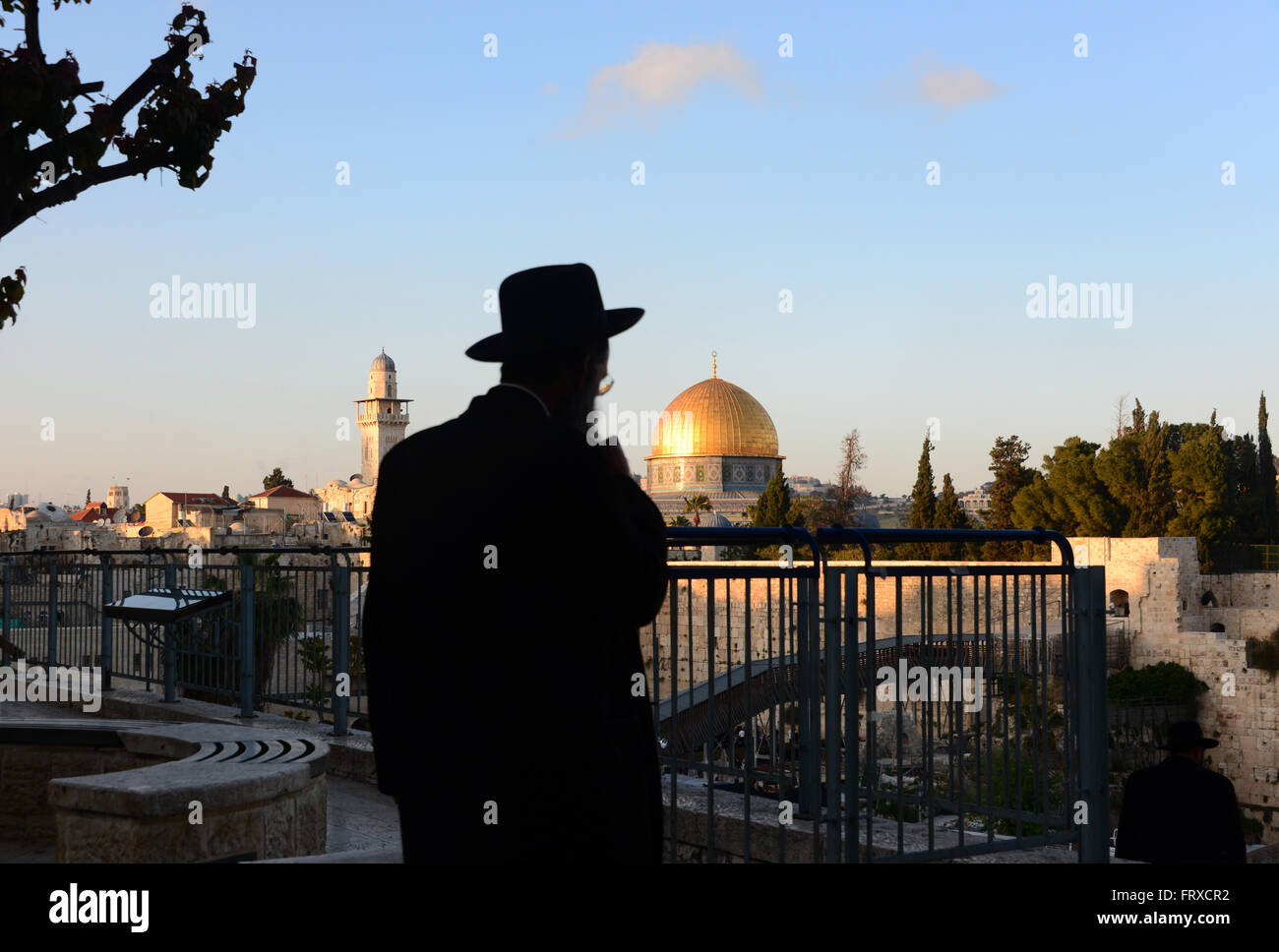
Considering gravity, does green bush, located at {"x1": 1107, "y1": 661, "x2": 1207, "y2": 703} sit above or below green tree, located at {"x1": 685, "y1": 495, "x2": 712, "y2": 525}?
below

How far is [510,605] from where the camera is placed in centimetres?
211

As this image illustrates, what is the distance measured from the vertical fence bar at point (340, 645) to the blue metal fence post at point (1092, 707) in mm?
4083

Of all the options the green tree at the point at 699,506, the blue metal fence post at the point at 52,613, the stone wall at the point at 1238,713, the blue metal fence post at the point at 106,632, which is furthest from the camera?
the green tree at the point at 699,506

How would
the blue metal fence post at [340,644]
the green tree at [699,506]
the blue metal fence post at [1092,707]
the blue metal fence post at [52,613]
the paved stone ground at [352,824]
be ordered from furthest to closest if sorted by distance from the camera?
the green tree at [699,506]
the blue metal fence post at [52,613]
the blue metal fence post at [340,644]
the paved stone ground at [352,824]
the blue metal fence post at [1092,707]

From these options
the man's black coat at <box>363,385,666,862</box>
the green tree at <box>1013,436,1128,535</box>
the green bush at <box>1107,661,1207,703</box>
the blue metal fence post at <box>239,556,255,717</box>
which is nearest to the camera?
the man's black coat at <box>363,385,666,862</box>

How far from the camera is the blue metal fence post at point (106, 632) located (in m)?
9.02

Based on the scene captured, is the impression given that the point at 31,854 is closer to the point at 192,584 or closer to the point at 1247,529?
the point at 192,584

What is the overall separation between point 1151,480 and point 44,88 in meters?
44.6

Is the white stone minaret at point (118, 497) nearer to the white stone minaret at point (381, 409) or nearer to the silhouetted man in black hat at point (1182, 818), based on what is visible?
the white stone minaret at point (381, 409)

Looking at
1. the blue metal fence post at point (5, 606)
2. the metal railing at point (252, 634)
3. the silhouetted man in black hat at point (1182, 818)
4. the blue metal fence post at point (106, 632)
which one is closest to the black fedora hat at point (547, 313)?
the silhouetted man in black hat at point (1182, 818)

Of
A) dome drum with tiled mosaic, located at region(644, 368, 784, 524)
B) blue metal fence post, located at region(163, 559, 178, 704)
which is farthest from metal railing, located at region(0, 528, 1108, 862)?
dome drum with tiled mosaic, located at region(644, 368, 784, 524)

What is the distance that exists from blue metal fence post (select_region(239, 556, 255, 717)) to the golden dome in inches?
3210

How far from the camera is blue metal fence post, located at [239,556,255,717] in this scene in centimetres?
759

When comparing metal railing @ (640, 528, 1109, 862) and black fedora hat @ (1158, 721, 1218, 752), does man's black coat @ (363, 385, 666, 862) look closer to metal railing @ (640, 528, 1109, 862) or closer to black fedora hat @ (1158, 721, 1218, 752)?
metal railing @ (640, 528, 1109, 862)
